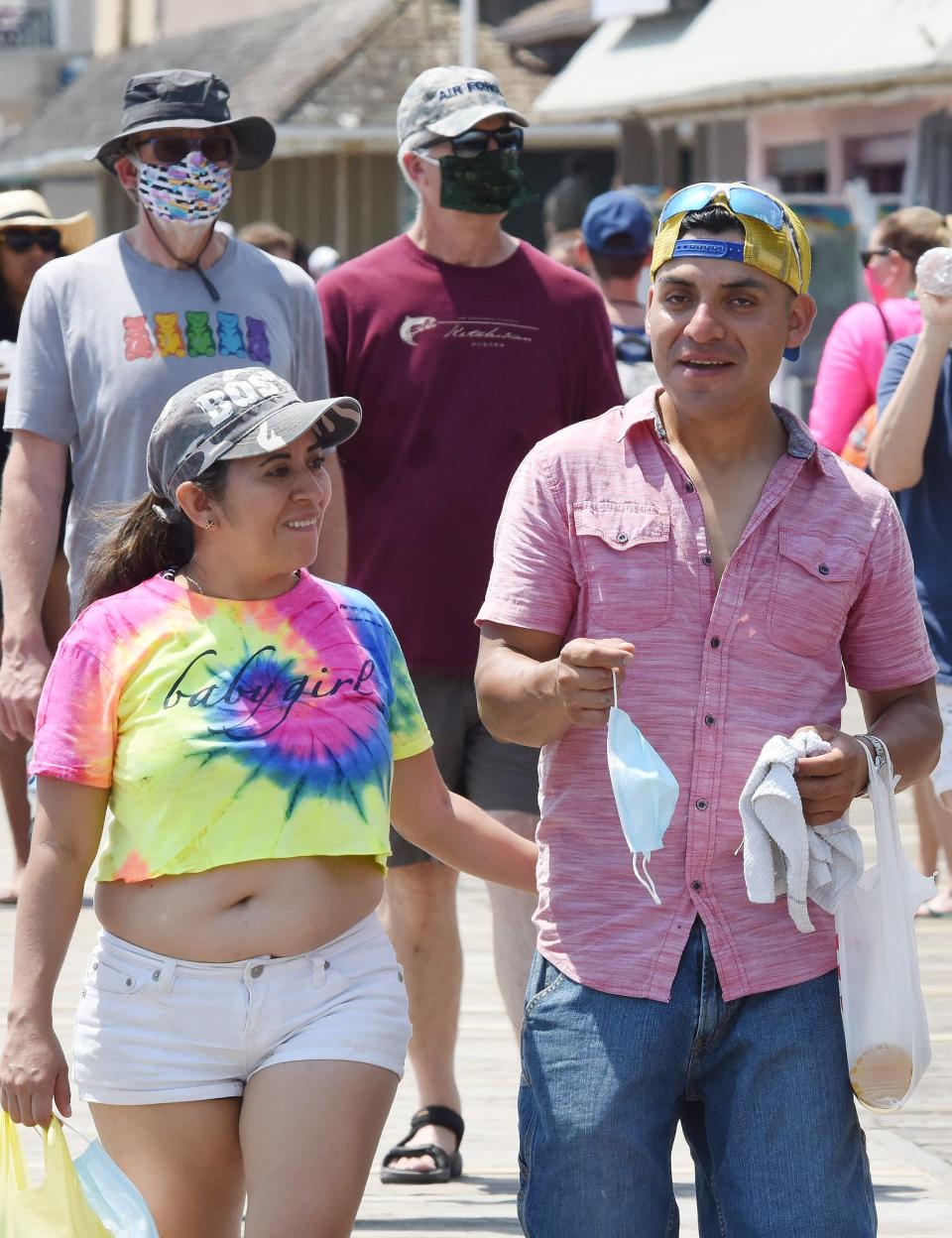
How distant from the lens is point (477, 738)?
5445 millimetres

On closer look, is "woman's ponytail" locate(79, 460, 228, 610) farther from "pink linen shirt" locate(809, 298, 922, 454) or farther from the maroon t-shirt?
"pink linen shirt" locate(809, 298, 922, 454)

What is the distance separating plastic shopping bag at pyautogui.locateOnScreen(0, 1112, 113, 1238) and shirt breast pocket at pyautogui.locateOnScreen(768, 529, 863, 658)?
127 centimetres

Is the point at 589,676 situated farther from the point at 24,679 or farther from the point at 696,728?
the point at 24,679

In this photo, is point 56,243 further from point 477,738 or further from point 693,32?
point 693,32

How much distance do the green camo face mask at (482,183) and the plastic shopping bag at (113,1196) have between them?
263 centimetres

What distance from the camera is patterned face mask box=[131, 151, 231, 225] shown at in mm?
5211

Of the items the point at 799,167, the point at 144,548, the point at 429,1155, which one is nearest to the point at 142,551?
the point at 144,548

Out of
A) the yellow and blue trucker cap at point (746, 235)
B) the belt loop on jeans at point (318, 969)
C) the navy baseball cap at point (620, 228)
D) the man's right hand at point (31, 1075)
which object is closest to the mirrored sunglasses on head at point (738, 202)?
the yellow and blue trucker cap at point (746, 235)

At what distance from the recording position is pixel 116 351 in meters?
5.05

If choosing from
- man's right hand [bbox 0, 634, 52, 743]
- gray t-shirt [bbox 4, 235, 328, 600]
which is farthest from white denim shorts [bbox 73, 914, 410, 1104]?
gray t-shirt [bbox 4, 235, 328, 600]

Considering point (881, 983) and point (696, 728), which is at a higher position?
point (696, 728)

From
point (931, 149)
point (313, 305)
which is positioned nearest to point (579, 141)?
point (931, 149)

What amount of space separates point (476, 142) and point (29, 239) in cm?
289

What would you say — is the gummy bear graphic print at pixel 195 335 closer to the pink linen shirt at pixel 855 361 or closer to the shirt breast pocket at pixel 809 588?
the shirt breast pocket at pixel 809 588
